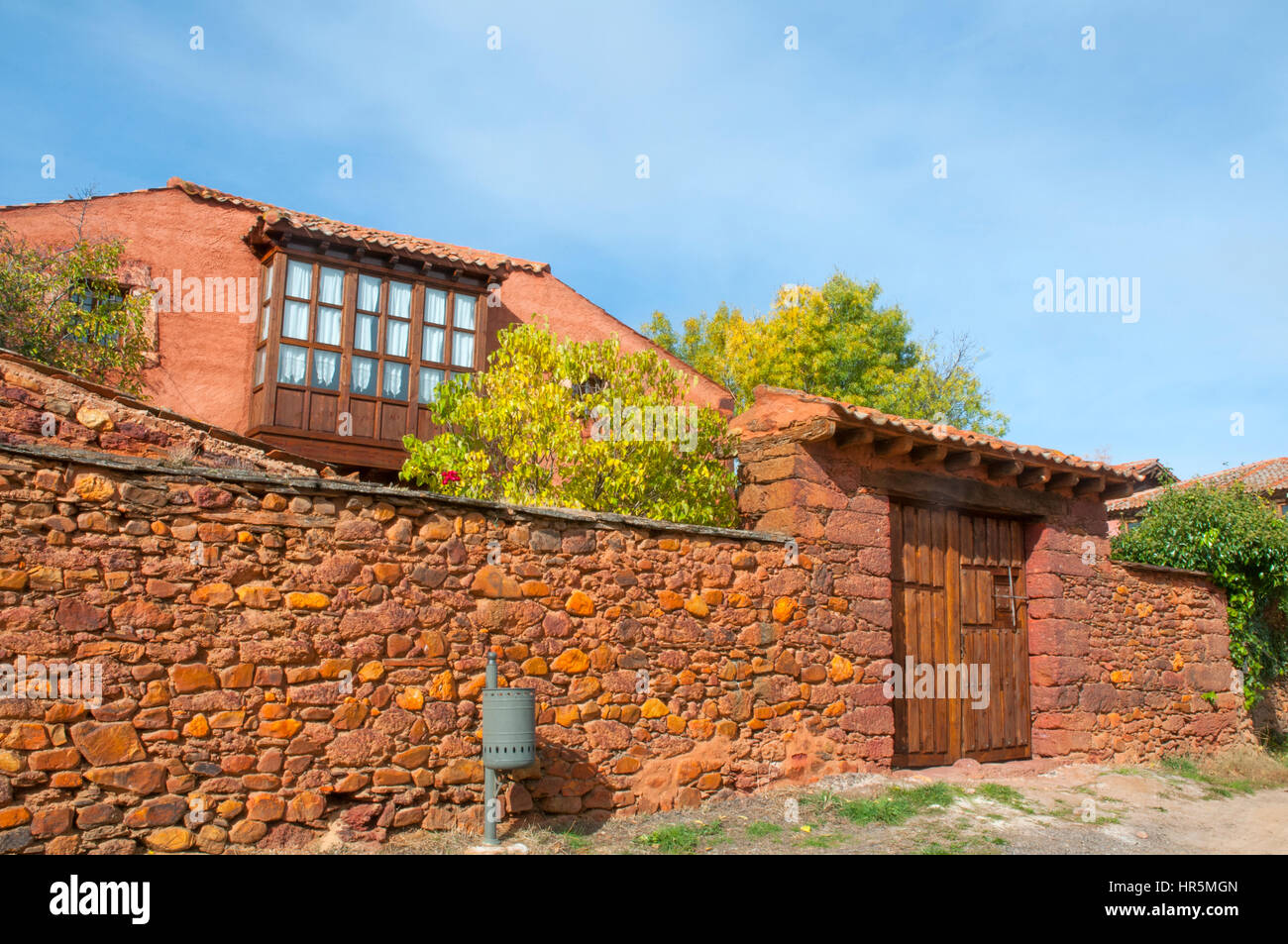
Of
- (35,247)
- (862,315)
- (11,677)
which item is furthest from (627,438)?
(862,315)

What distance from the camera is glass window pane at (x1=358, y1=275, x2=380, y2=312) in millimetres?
11938

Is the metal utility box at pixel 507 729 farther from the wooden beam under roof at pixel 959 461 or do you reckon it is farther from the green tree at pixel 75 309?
the green tree at pixel 75 309

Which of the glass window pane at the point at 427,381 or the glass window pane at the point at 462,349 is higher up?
the glass window pane at the point at 462,349

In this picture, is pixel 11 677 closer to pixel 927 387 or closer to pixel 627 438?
pixel 627 438

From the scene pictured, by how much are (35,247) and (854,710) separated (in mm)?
10453

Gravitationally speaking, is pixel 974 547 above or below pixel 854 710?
above

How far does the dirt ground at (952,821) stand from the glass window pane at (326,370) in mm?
7254

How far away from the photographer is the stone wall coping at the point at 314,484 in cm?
487

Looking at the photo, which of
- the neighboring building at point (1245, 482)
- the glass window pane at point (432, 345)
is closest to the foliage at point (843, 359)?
the neighboring building at point (1245, 482)

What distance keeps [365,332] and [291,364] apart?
1006mm

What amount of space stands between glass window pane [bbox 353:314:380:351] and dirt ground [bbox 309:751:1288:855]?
297 inches

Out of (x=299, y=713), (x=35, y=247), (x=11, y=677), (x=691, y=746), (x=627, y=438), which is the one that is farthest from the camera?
(x=35, y=247)

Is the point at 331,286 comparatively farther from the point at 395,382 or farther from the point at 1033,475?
the point at 1033,475

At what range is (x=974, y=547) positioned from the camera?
9.28 meters
